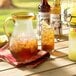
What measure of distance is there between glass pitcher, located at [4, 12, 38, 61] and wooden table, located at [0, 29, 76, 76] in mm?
65

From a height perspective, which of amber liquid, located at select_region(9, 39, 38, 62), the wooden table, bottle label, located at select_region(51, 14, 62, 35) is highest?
bottle label, located at select_region(51, 14, 62, 35)

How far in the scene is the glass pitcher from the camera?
1094 millimetres

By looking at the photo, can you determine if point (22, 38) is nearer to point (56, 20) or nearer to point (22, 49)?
point (22, 49)

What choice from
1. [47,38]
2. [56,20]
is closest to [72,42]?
[47,38]

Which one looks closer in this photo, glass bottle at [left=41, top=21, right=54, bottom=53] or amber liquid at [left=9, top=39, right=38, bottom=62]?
amber liquid at [left=9, top=39, right=38, bottom=62]

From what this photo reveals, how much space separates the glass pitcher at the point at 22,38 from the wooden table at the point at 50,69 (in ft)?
0.21

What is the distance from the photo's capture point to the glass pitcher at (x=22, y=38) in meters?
1.09

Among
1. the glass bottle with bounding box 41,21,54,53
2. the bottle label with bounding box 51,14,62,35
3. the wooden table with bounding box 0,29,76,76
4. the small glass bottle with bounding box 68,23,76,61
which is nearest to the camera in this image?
the wooden table with bounding box 0,29,76,76

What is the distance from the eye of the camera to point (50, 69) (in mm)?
1055

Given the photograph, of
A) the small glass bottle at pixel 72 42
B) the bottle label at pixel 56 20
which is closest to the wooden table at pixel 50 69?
the small glass bottle at pixel 72 42

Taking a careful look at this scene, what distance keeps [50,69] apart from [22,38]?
0.58ft

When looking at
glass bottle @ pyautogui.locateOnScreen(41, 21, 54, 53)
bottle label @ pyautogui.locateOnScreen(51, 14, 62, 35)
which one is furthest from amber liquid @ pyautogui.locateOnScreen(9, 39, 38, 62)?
bottle label @ pyautogui.locateOnScreen(51, 14, 62, 35)

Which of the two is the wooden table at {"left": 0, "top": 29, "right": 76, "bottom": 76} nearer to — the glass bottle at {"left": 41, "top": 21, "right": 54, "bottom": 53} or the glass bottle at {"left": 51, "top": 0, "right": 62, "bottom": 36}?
the glass bottle at {"left": 41, "top": 21, "right": 54, "bottom": 53}

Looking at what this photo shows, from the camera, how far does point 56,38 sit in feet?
4.99
